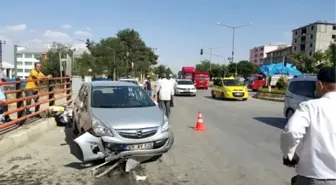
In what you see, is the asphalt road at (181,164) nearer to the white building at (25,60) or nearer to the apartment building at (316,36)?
the apartment building at (316,36)

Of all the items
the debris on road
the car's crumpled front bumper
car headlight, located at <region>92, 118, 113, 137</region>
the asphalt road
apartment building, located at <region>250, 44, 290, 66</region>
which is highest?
apartment building, located at <region>250, 44, 290, 66</region>

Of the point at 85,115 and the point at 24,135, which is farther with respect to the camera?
the point at 24,135

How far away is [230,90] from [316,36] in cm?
9957

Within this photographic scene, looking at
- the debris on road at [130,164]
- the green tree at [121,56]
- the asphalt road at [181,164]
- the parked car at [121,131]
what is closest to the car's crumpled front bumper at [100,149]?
the parked car at [121,131]

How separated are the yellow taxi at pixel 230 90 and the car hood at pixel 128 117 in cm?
1791

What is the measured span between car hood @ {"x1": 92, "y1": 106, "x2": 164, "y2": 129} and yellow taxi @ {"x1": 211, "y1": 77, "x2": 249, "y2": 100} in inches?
705

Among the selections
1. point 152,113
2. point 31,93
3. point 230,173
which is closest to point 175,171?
point 230,173

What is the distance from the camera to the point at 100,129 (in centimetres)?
609

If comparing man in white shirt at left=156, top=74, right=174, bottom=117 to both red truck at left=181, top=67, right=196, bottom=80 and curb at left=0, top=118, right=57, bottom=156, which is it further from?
red truck at left=181, top=67, right=196, bottom=80

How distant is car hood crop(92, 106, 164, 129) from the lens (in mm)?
6105

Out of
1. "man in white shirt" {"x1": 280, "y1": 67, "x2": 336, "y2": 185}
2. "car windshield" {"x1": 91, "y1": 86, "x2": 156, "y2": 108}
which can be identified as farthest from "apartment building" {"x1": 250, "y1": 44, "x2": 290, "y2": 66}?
"man in white shirt" {"x1": 280, "y1": 67, "x2": 336, "y2": 185}

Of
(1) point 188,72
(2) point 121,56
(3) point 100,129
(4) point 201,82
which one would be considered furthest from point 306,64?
(3) point 100,129

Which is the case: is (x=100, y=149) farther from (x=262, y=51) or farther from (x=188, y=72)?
(x=262, y=51)

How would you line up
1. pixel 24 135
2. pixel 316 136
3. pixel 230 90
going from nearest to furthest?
pixel 316 136 → pixel 24 135 → pixel 230 90
